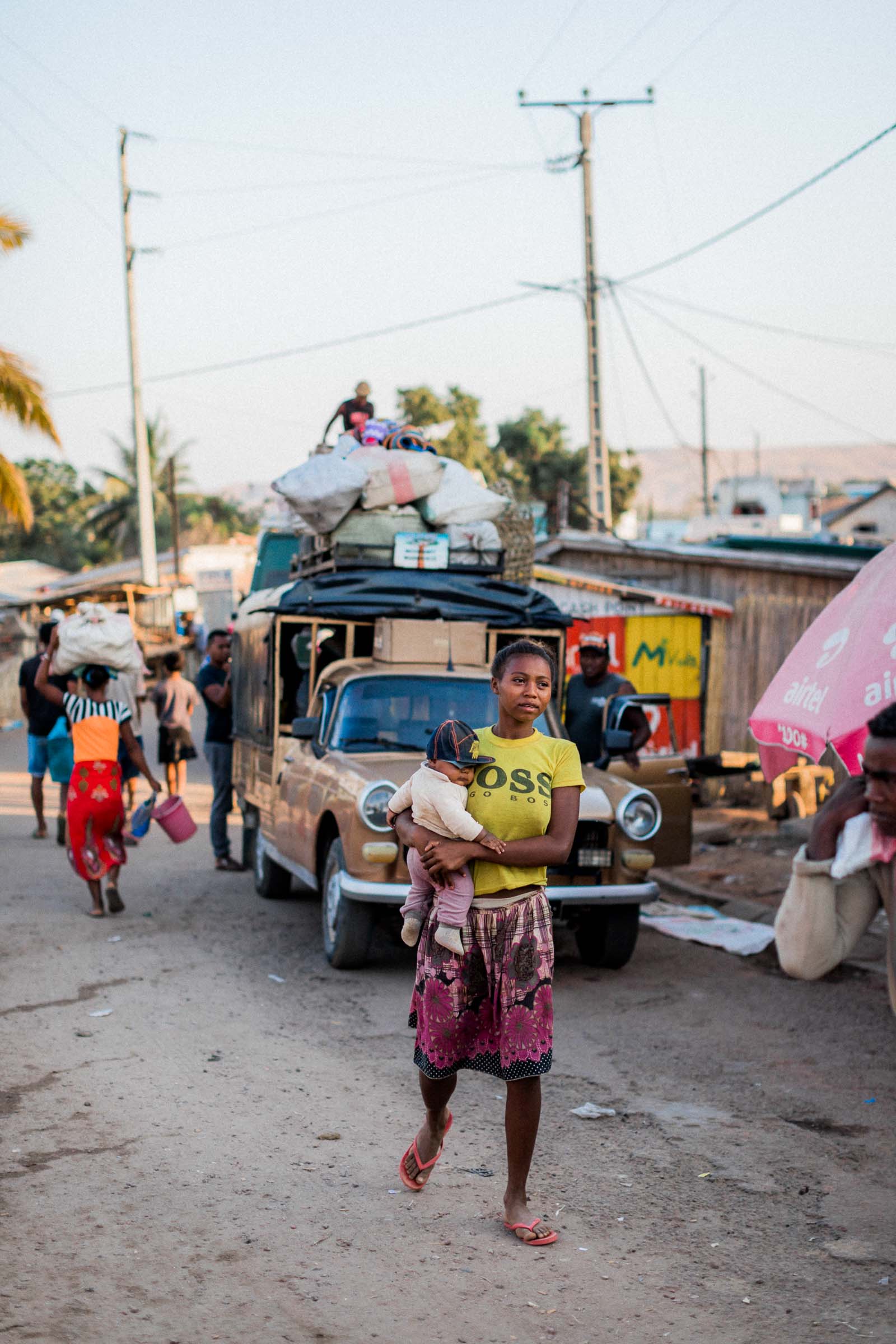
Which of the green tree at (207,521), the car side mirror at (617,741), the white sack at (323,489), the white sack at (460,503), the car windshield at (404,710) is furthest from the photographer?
the green tree at (207,521)

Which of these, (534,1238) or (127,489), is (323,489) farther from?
(127,489)

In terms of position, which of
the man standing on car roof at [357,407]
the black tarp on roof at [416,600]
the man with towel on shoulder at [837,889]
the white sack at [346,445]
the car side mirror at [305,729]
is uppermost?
the man standing on car roof at [357,407]

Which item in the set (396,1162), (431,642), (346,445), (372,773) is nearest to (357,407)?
(346,445)

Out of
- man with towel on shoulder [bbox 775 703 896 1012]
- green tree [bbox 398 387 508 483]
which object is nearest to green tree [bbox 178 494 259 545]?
green tree [bbox 398 387 508 483]

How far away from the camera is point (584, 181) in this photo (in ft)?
72.9

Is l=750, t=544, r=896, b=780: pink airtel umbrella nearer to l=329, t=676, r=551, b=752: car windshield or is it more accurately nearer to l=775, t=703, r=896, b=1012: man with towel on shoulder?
l=775, t=703, r=896, b=1012: man with towel on shoulder

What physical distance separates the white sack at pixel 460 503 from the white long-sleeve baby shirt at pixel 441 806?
6897 millimetres

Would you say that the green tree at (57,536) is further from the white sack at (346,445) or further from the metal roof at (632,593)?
the white sack at (346,445)

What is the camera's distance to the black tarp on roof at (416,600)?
30.5 ft

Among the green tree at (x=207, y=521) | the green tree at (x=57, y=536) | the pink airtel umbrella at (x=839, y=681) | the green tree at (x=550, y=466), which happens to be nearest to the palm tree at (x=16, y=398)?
the pink airtel umbrella at (x=839, y=681)

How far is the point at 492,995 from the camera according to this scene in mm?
4109

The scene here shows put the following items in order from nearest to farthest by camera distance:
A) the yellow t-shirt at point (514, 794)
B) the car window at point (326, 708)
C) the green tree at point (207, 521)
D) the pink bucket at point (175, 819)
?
the yellow t-shirt at point (514, 794) → the car window at point (326, 708) → the pink bucket at point (175, 819) → the green tree at point (207, 521)

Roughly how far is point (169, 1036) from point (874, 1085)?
10.8 feet

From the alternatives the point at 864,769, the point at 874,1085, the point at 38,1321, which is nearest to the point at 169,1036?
the point at 38,1321
